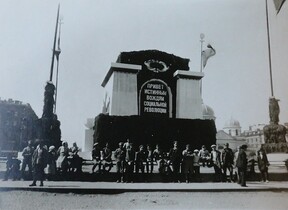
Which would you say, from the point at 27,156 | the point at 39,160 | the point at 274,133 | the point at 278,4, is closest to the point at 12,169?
the point at 27,156

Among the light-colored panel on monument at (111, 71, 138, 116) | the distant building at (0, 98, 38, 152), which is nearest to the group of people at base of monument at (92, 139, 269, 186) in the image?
the distant building at (0, 98, 38, 152)

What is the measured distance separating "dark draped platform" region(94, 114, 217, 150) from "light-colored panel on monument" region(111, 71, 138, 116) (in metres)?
1.48

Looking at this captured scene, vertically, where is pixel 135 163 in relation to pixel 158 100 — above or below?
below

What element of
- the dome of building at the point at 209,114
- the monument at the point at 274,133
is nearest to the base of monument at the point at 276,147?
the monument at the point at 274,133

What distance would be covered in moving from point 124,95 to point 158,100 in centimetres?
95

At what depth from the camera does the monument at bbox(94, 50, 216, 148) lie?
7.34 m

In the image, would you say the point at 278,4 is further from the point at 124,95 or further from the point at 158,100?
the point at 124,95

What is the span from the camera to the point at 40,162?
14.2 feet

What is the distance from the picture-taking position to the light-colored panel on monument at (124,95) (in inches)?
345

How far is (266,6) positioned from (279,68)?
2.76ft

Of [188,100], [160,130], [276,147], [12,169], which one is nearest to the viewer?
[12,169]

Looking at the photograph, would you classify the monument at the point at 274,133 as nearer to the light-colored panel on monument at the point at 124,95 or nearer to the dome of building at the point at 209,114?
the dome of building at the point at 209,114

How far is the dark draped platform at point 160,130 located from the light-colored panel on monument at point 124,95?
4.86 ft

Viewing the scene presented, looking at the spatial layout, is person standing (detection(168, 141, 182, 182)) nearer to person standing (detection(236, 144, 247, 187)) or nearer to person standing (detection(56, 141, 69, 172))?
person standing (detection(236, 144, 247, 187))
